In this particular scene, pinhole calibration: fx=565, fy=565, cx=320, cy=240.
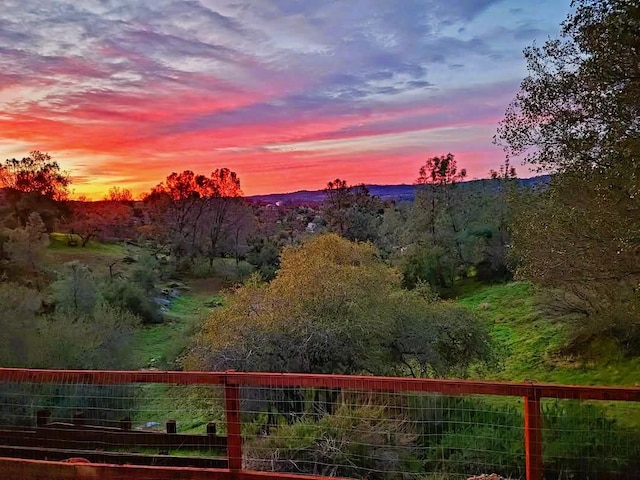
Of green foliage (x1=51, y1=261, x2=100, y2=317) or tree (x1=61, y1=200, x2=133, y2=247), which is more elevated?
tree (x1=61, y1=200, x2=133, y2=247)

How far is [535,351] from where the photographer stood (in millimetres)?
18672

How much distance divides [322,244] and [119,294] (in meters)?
15.3

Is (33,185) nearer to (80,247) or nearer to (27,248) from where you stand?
(80,247)

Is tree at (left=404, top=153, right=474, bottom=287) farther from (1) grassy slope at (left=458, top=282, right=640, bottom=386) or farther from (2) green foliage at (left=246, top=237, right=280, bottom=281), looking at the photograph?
(2) green foliage at (left=246, top=237, right=280, bottom=281)

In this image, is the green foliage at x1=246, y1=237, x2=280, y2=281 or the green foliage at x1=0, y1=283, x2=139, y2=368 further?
the green foliage at x1=246, y1=237, x2=280, y2=281

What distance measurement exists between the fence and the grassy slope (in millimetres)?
5112

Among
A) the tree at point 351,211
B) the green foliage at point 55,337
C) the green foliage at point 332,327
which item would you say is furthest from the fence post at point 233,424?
the tree at point 351,211

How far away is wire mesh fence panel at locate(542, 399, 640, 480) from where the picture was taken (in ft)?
23.2

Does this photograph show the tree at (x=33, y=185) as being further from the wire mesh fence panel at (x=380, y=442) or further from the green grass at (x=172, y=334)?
the wire mesh fence panel at (x=380, y=442)

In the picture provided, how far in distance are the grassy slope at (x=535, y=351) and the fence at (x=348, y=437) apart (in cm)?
511

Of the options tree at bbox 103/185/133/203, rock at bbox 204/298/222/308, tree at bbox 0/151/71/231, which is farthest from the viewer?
tree at bbox 103/185/133/203

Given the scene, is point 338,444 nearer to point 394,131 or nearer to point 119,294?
point 394,131

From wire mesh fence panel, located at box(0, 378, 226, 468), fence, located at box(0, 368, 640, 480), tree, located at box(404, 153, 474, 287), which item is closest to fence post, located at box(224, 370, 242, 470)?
fence, located at box(0, 368, 640, 480)

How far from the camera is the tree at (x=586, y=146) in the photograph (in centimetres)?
711
